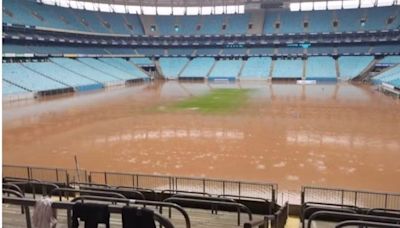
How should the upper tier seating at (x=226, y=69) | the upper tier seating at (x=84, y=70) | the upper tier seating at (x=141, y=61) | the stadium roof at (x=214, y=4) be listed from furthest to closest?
the upper tier seating at (x=141, y=61) < the stadium roof at (x=214, y=4) < the upper tier seating at (x=226, y=69) < the upper tier seating at (x=84, y=70)

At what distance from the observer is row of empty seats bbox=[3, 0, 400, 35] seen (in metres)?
68.4

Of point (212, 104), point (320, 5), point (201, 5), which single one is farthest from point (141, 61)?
point (212, 104)

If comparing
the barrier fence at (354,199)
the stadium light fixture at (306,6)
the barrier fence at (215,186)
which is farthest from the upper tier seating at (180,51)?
the barrier fence at (354,199)

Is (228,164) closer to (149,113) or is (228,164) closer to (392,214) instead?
(392,214)

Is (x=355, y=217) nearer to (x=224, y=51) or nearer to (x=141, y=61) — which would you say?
(x=141, y=61)

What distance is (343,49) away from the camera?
75062mm

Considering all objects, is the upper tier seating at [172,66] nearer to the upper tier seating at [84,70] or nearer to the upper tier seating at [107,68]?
the upper tier seating at [107,68]

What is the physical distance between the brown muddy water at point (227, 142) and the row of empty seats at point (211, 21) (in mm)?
38984

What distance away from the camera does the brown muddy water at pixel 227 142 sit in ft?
50.6

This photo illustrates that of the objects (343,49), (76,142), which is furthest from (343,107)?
(343,49)

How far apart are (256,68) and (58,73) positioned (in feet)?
121

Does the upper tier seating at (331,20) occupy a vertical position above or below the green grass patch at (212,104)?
above

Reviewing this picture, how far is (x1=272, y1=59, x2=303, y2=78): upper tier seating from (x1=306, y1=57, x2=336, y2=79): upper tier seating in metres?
1.62

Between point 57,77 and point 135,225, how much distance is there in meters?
51.3
